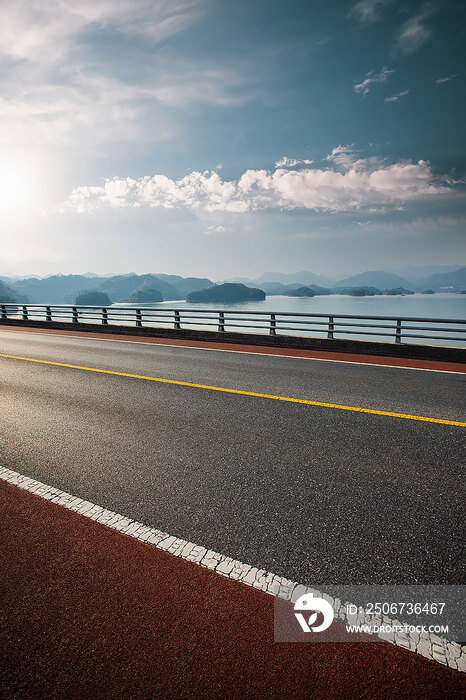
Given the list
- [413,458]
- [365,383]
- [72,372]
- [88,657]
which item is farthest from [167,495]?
[72,372]

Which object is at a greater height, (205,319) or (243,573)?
(205,319)

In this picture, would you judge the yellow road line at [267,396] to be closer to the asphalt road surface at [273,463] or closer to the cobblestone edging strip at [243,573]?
the asphalt road surface at [273,463]

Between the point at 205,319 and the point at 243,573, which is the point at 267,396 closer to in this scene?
the point at 243,573

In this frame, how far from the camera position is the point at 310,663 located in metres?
1.91

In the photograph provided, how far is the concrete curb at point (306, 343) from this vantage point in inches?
416

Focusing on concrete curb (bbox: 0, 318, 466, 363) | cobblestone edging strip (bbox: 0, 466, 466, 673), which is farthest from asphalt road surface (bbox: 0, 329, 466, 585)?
concrete curb (bbox: 0, 318, 466, 363)

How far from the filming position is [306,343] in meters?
12.8

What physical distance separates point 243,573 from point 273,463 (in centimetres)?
162

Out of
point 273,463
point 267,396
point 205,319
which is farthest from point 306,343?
point 273,463

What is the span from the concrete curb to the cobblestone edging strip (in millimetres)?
9708

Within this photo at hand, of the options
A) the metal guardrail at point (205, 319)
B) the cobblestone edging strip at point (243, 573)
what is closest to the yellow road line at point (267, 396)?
the cobblestone edging strip at point (243, 573)

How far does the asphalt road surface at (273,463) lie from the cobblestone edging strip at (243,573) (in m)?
0.08

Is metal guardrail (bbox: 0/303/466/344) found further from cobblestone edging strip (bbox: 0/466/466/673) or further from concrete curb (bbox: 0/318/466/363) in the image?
cobblestone edging strip (bbox: 0/466/466/673)

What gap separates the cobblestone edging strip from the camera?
1.98 metres
